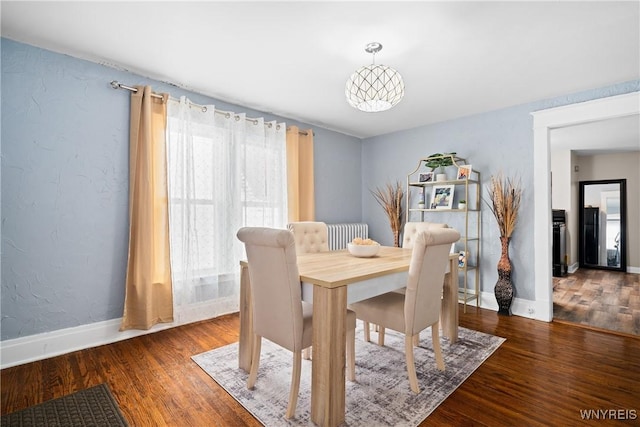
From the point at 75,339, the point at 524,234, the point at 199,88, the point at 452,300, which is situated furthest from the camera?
the point at 524,234

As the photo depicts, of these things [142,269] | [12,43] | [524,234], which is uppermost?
[12,43]

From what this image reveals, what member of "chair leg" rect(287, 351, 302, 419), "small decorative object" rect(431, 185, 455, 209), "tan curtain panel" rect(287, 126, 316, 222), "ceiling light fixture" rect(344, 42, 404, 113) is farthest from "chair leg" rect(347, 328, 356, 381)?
"small decorative object" rect(431, 185, 455, 209)

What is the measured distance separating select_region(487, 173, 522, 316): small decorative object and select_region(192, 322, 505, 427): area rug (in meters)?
0.80

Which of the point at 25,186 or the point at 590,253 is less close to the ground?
the point at 25,186

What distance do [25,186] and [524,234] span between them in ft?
14.9

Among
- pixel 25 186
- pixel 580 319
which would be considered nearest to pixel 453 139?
pixel 580 319

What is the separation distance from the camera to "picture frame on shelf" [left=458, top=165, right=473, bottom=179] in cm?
360

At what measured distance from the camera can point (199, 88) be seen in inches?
122

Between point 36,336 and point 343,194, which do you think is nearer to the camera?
point 36,336

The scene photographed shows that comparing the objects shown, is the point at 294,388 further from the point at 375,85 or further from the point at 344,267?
the point at 375,85

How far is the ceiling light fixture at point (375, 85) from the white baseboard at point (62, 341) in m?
2.57

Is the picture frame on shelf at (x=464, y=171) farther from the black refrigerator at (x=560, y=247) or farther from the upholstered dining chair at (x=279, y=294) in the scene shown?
the black refrigerator at (x=560, y=247)

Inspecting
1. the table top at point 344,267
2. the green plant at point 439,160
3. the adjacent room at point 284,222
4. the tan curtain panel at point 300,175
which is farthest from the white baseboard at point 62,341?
the green plant at point 439,160

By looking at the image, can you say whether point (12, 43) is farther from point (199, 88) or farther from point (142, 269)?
point (142, 269)
